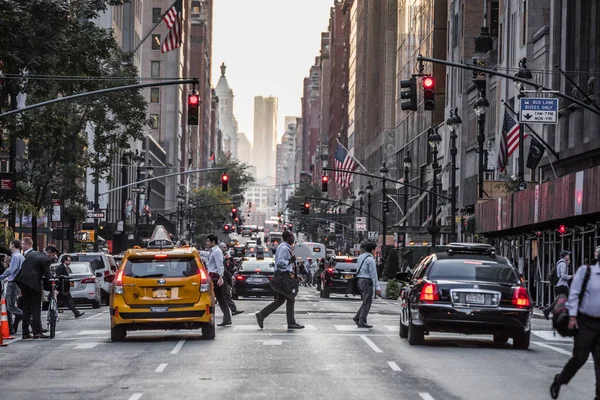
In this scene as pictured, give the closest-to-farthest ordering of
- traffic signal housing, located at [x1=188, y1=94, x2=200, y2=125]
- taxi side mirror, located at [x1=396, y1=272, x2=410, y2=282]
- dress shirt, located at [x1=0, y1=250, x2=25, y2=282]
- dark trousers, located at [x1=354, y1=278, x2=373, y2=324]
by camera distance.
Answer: taxi side mirror, located at [x1=396, y1=272, x2=410, y2=282], dress shirt, located at [x1=0, y1=250, x2=25, y2=282], dark trousers, located at [x1=354, y1=278, x2=373, y2=324], traffic signal housing, located at [x1=188, y1=94, x2=200, y2=125]

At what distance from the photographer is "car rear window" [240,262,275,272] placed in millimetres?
48156

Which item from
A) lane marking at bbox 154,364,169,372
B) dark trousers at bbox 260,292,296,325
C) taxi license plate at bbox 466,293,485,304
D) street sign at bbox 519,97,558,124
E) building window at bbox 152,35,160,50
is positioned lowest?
lane marking at bbox 154,364,169,372

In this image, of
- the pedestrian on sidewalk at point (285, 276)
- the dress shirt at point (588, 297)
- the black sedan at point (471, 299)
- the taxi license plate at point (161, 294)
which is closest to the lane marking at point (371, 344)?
the black sedan at point (471, 299)

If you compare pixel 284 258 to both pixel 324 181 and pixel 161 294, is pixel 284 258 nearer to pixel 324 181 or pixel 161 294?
pixel 161 294

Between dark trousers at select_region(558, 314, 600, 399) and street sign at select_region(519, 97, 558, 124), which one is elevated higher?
street sign at select_region(519, 97, 558, 124)

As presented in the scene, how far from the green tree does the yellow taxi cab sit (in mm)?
12576

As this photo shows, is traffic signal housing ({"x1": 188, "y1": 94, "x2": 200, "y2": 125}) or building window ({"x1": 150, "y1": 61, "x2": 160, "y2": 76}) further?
building window ({"x1": 150, "y1": 61, "x2": 160, "y2": 76})

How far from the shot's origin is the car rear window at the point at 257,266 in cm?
4816

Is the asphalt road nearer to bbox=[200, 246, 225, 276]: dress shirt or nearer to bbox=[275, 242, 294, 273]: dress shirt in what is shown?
bbox=[275, 242, 294, 273]: dress shirt

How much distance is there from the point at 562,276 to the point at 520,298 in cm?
751

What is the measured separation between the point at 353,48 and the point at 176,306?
139 meters

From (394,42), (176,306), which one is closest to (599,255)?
(176,306)

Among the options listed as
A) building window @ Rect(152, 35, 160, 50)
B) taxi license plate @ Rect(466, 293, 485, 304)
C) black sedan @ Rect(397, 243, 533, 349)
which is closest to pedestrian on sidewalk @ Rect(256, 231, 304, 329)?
black sedan @ Rect(397, 243, 533, 349)

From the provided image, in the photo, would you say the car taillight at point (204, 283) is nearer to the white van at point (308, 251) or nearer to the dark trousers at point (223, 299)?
the dark trousers at point (223, 299)
